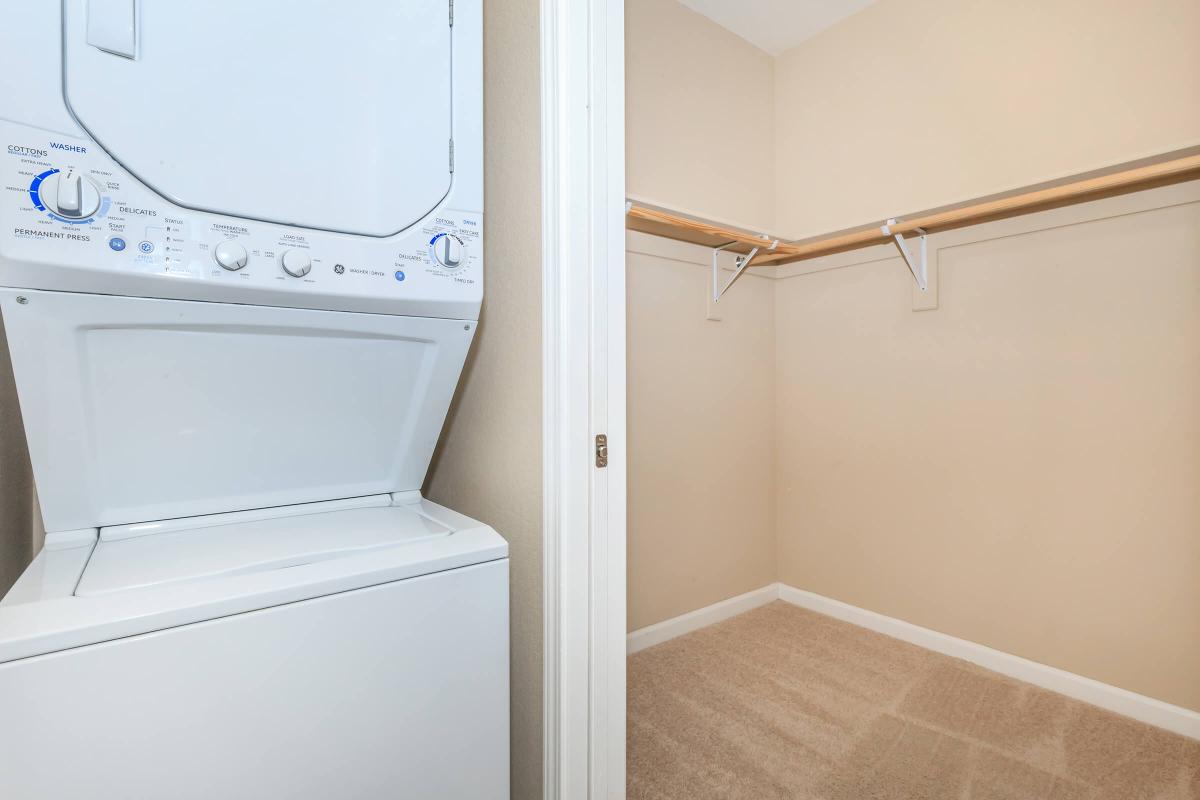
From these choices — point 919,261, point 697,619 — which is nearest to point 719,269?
point 919,261

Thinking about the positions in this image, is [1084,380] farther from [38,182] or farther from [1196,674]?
[38,182]

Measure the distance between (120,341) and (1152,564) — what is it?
2697 millimetres

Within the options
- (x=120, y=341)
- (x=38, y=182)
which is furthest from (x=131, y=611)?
(x=38, y=182)

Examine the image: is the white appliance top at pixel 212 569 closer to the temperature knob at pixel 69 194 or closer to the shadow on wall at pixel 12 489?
the shadow on wall at pixel 12 489

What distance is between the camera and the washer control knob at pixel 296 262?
2.81 ft

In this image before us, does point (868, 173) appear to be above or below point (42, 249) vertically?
above

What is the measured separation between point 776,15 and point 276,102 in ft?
8.08

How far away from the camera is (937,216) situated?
79.0 inches

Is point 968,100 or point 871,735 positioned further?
point 968,100

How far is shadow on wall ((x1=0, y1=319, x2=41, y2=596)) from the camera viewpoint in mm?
1073

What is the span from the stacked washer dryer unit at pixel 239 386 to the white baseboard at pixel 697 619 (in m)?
1.51

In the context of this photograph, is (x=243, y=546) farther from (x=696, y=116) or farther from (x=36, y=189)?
(x=696, y=116)

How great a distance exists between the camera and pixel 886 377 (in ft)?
8.02

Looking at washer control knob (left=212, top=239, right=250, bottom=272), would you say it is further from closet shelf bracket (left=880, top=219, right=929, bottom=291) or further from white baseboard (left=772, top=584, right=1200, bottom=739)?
white baseboard (left=772, top=584, right=1200, bottom=739)
